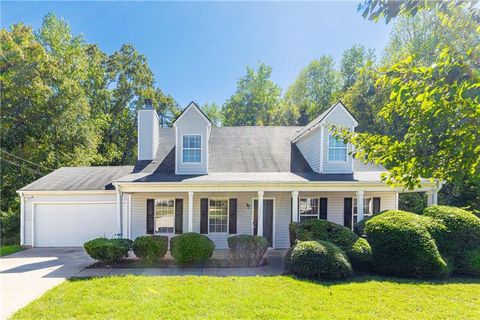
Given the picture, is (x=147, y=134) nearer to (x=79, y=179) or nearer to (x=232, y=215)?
(x=79, y=179)

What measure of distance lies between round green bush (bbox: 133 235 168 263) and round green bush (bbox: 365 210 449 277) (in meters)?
7.02

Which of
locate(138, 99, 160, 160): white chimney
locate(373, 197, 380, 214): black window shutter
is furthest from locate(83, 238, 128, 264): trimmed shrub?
locate(373, 197, 380, 214): black window shutter

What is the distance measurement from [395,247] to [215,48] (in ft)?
44.9

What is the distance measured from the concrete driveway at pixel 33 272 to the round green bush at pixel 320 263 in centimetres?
669

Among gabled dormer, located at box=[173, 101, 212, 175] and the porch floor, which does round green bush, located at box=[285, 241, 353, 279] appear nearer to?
the porch floor

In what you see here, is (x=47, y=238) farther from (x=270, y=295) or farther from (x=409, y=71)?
(x=409, y=71)

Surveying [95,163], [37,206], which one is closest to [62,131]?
[95,163]

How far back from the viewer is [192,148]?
37.1 ft

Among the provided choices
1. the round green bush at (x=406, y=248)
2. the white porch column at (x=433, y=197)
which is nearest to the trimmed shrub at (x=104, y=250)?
the round green bush at (x=406, y=248)

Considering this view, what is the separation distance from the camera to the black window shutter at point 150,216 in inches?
448

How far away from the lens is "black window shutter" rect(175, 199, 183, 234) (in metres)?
11.4

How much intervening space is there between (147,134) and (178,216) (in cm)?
439

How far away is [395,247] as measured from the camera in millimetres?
7449

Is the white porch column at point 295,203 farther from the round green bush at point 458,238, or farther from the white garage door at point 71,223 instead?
the white garage door at point 71,223
